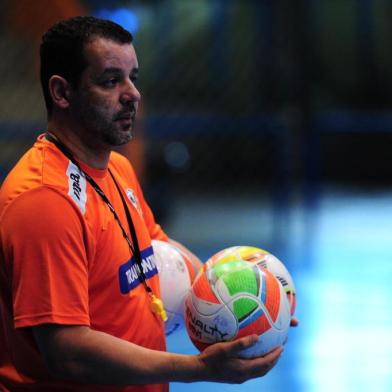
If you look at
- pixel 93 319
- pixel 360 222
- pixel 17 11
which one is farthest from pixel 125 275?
pixel 360 222

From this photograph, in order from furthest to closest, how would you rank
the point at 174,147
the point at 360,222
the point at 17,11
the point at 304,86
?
the point at 174,147 → the point at 360,222 → the point at 304,86 → the point at 17,11

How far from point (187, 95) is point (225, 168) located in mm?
1300

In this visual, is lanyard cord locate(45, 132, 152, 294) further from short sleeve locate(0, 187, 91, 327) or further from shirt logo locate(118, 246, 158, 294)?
short sleeve locate(0, 187, 91, 327)

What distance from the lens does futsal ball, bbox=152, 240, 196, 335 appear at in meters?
A: 2.44

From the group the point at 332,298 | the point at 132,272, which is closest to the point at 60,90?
the point at 132,272

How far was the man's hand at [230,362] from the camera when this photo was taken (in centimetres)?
176

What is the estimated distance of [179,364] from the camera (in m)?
1.82

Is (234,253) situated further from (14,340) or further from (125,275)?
(14,340)

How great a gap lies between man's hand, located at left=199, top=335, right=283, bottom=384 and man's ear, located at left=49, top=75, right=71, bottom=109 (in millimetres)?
724

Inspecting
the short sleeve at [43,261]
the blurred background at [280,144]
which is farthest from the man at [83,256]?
the blurred background at [280,144]

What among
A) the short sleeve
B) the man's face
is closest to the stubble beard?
the man's face

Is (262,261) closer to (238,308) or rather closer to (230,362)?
(238,308)

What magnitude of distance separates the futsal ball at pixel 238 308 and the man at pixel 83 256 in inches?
3.1

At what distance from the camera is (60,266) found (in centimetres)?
181
